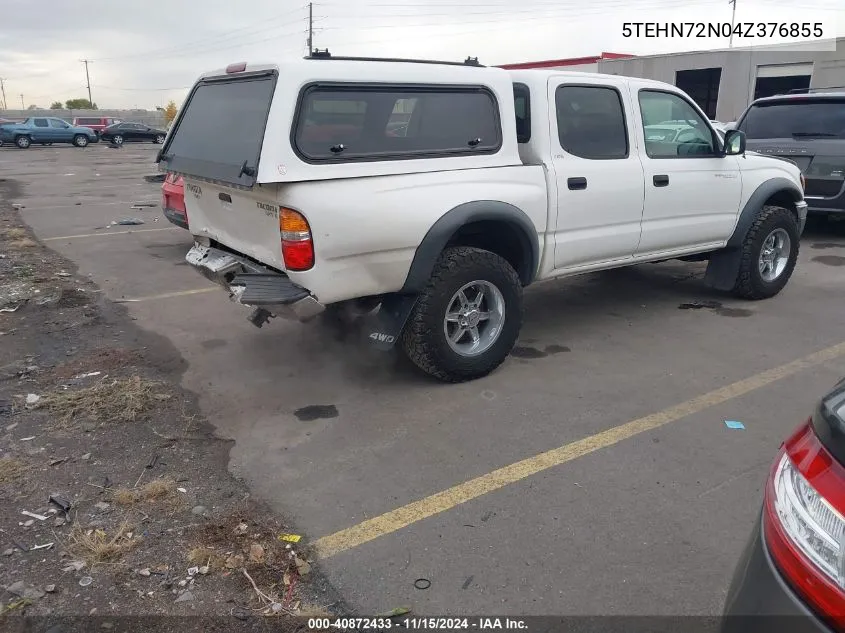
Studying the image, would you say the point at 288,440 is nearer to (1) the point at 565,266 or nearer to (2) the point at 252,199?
(2) the point at 252,199

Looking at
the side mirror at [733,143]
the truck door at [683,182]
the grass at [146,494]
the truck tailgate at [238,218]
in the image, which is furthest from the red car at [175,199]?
the side mirror at [733,143]

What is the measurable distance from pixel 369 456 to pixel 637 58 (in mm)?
34710

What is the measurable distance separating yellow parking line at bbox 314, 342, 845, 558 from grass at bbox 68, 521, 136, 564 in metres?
0.85

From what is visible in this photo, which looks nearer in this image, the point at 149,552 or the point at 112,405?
the point at 149,552

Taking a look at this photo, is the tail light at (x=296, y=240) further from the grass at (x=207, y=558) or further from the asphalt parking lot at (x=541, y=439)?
the grass at (x=207, y=558)

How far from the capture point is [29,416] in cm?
419

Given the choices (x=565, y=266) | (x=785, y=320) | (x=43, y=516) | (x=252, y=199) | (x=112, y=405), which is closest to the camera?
(x=43, y=516)

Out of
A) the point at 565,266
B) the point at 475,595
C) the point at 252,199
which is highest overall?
the point at 252,199

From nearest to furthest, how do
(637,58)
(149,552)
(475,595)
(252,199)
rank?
1. (475,595)
2. (149,552)
3. (252,199)
4. (637,58)

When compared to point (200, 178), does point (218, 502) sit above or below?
below

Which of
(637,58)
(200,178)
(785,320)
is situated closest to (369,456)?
(200,178)

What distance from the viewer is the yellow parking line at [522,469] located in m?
3.04

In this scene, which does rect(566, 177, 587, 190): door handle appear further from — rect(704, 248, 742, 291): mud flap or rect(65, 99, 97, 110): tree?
rect(65, 99, 97, 110): tree

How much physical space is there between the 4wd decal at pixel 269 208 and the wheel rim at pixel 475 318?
129 cm
